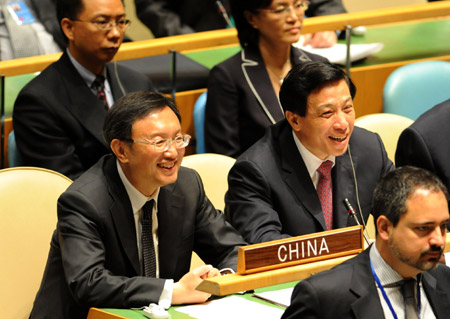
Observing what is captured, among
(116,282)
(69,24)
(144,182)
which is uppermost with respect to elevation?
(69,24)

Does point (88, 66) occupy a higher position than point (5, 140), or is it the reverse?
point (88, 66)

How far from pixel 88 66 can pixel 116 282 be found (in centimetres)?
140

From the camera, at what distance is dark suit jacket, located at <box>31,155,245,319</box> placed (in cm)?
241

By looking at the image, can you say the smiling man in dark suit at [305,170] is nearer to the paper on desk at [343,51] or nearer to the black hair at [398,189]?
the black hair at [398,189]

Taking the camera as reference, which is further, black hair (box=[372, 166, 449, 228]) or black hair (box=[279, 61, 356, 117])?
black hair (box=[279, 61, 356, 117])

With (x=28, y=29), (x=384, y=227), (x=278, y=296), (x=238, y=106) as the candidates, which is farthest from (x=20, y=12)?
(x=384, y=227)

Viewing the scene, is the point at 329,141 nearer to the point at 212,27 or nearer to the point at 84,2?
the point at 84,2

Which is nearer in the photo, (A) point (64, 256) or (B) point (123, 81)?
(A) point (64, 256)

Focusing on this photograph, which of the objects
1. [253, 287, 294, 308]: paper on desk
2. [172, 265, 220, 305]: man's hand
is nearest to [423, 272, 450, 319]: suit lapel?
[253, 287, 294, 308]: paper on desk

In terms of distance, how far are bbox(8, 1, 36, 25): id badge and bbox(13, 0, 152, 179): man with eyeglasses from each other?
902 mm

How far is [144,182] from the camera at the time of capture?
8.62 ft

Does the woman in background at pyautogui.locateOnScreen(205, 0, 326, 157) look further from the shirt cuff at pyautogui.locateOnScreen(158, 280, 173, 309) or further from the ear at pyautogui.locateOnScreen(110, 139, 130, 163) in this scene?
the shirt cuff at pyautogui.locateOnScreen(158, 280, 173, 309)

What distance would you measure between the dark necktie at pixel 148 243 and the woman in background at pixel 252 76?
1.04 meters

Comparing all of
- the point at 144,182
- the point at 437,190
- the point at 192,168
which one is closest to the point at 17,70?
the point at 192,168
